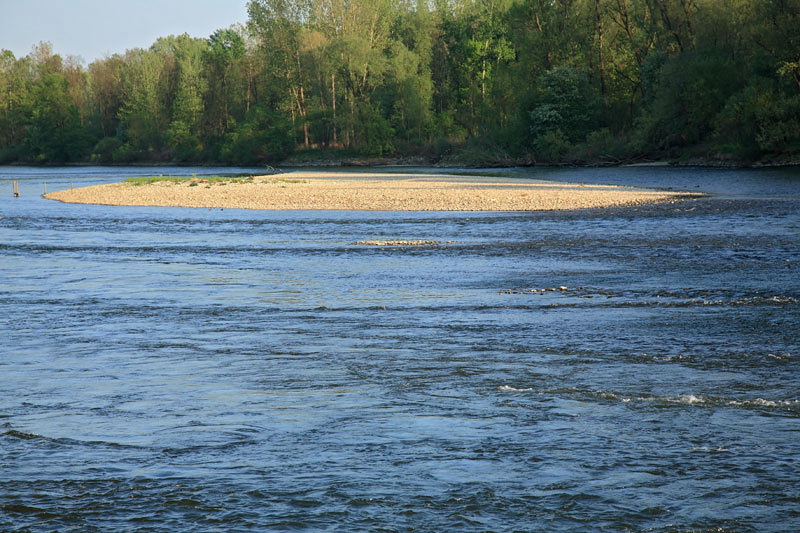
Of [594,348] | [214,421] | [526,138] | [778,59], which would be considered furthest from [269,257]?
[526,138]

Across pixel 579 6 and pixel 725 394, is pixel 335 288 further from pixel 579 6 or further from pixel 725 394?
pixel 579 6

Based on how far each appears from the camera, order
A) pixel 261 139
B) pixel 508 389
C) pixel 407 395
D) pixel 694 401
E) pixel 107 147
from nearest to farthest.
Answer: pixel 694 401, pixel 407 395, pixel 508 389, pixel 261 139, pixel 107 147

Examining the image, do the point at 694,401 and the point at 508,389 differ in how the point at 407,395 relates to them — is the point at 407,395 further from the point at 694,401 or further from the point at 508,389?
the point at 694,401

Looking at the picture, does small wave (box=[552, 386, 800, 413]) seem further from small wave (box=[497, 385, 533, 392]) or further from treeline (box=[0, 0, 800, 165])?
treeline (box=[0, 0, 800, 165])

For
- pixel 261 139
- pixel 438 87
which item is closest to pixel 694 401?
pixel 261 139

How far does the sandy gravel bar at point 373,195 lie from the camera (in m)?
40.1

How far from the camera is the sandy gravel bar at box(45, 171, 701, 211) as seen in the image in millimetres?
40125

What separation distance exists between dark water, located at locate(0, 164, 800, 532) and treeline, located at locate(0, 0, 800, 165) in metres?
51.8

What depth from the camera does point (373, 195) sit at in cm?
4669

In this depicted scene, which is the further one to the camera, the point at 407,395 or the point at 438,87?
the point at 438,87

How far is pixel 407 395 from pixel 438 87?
112m

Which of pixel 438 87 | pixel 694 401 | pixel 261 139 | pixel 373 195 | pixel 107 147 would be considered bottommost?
pixel 694 401

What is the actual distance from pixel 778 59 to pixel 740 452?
6299cm

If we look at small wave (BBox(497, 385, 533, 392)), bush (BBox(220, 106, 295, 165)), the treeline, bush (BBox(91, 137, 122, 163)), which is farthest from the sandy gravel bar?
bush (BBox(91, 137, 122, 163))
